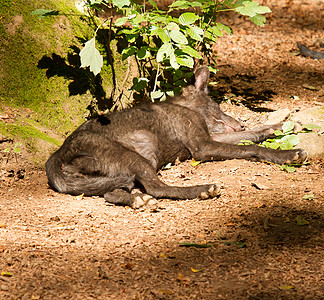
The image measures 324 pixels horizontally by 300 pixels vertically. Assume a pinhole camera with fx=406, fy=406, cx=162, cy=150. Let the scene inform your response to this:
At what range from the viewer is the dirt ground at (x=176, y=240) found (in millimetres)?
2885

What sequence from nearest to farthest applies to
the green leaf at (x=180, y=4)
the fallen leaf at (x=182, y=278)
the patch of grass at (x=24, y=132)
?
1. the fallen leaf at (x=182, y=278)
2. the green leaf at (x=180, y=4)
3. the patch of grass at (x=24, y=132)

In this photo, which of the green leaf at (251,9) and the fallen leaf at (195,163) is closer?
the green leaf at (251,9)

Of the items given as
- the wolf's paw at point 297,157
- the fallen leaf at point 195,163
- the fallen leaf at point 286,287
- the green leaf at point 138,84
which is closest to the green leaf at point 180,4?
the green leaf at point 138,84

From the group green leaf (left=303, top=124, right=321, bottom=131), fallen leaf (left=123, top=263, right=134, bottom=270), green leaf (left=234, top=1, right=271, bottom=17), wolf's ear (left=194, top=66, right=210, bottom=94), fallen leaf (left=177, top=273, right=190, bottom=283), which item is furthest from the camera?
wolf's ear (left=194, top=66, right=210, bottom=94)

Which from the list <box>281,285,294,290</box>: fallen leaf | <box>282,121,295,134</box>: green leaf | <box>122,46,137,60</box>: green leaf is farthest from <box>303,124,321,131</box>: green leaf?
<box>281,285,294,290</box>: fallen leaf

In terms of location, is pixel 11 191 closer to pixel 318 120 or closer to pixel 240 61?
pixel 318 120

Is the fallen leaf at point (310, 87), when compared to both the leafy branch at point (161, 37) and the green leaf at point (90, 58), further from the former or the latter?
the green leaf at point (90, 58)

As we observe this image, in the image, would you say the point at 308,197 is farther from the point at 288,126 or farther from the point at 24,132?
the point at 24,132

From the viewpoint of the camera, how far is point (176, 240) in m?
3.65

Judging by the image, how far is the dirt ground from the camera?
9.46 feet

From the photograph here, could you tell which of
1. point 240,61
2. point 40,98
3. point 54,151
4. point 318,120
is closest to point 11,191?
point 54,151

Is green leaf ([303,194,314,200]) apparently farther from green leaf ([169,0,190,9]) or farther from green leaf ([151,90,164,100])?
green leaf ([151,90,164,100])

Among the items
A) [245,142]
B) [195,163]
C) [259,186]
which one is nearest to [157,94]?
[195,163]

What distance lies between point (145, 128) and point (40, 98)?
172 cm
